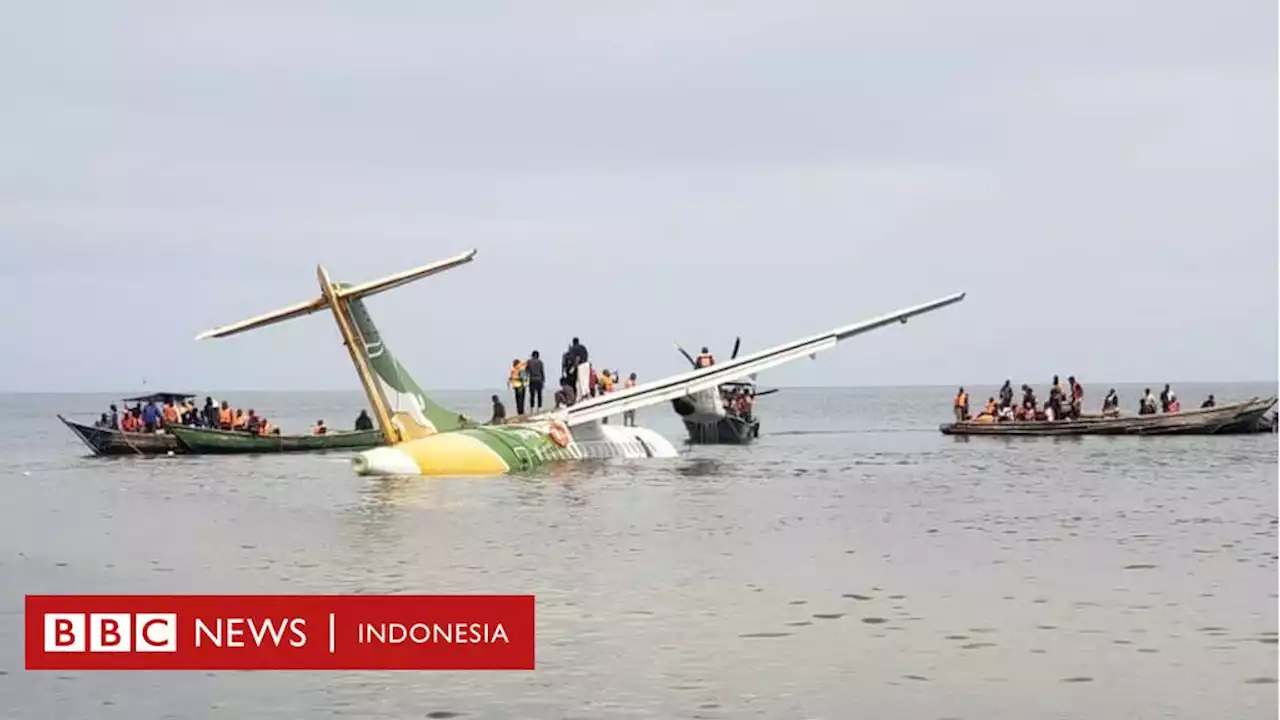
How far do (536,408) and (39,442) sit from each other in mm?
41946

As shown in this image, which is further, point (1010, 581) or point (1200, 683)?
point (1010, 581)

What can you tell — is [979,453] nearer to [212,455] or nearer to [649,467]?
[649,467]

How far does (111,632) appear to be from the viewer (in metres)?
17.0

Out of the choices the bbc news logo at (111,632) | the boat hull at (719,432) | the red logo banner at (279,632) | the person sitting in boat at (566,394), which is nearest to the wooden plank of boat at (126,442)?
the person sitting in boat at (566,394)

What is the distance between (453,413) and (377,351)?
9.03 feet

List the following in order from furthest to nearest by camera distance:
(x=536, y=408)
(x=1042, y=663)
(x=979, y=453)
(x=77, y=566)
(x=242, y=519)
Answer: (x=979, y=453)
(x=536, y=408)
(x=242, y=519)
(x=77, y=566)
(x=1042, y=663)

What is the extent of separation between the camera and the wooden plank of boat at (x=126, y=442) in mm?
59250

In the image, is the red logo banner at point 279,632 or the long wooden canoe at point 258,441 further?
the long wooden canoe at point 258,441

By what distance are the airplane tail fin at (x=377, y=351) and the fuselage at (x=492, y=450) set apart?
0.99 metres

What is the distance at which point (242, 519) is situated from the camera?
31.7 m

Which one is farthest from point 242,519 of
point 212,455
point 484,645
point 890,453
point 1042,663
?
point 890,453

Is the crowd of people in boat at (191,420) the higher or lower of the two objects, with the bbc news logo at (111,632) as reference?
higher

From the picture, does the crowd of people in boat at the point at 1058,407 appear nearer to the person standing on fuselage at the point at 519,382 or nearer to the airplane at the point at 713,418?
the airplane at the point at 713,418

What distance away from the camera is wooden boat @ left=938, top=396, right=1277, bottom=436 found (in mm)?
63938
